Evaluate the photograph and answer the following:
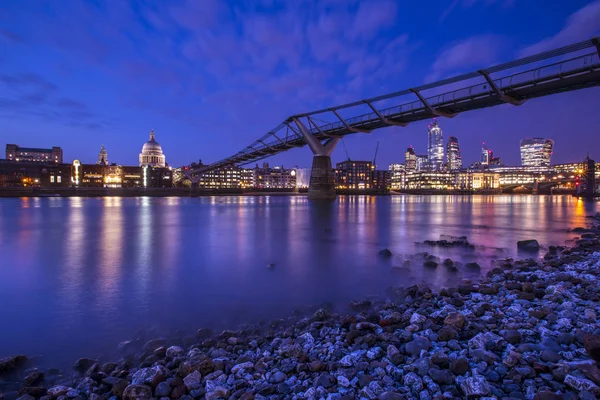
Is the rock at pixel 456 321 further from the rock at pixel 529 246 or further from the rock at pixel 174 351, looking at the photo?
the rock at pixel 529 246

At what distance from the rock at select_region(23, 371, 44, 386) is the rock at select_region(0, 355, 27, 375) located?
1.64 feet

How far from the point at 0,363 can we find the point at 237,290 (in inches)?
191

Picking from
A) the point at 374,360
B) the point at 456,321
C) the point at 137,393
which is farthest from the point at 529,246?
the point at 137,393

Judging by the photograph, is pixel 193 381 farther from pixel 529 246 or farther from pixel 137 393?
pixel 529 246

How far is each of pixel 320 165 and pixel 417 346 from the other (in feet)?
159

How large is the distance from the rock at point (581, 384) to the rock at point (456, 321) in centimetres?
171

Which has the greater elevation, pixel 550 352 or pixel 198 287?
pixel 550 352

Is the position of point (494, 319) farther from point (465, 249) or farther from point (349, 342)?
point (465, 249)

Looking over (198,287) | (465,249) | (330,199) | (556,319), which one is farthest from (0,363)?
(330,199)

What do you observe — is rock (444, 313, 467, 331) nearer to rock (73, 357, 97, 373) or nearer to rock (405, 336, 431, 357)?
rock (405, 336, 431, 357)

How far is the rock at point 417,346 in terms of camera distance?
4336mm

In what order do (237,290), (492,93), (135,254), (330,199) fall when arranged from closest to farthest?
1. (237,290)
2. (135,254)
3. (492,93)
4. (330,199)

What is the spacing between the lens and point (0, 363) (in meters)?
4.77

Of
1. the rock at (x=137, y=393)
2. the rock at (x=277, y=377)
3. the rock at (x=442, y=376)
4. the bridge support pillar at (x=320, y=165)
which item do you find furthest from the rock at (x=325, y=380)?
the bridge support pillar at (x=320, y=165)
